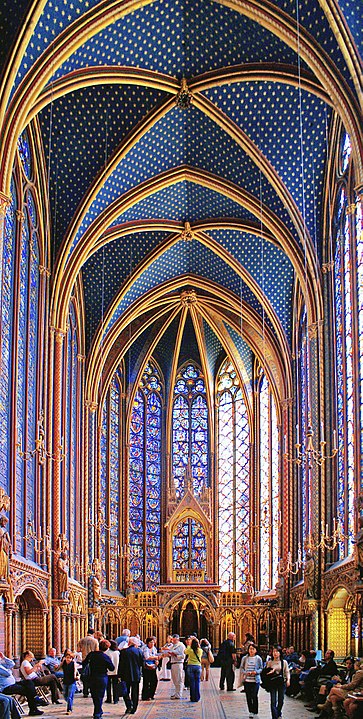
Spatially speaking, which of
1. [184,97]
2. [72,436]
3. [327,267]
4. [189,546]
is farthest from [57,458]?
[189,546]

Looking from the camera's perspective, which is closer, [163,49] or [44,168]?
[163,49]

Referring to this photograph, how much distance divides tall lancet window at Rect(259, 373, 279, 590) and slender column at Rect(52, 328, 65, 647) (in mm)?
12186

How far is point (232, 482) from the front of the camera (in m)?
46.8

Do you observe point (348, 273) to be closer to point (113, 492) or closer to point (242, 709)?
point (242, 709)

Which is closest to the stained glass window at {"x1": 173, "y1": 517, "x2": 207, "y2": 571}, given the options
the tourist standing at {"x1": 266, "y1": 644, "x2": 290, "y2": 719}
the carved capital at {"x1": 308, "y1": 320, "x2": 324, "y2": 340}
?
the carved capital at {"x1": 308, "y1": 320, "x2": 324, "y2": 340}

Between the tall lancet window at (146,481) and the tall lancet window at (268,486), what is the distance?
4889 millimetres

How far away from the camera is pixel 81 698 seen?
81.3 ft

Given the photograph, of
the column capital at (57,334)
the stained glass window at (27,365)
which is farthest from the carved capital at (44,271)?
the column capital at (57,334)

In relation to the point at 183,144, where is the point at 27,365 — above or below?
below

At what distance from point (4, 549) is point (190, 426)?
2609 cm

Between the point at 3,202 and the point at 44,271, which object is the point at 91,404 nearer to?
the point at 44,271

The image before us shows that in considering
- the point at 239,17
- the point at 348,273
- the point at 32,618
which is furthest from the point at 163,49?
the point at 32,618

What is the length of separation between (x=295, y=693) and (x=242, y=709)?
12.2ft

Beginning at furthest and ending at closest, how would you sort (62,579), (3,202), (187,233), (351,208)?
1. (187,233)
2. (62,579)
3. (351,208)
4. (3,202)
